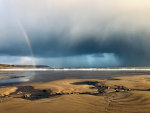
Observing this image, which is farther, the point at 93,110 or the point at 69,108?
the point at 69,108

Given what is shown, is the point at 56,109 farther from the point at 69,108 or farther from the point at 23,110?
the point at 23,110

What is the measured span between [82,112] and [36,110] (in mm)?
2504

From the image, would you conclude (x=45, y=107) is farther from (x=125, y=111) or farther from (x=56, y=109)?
(x=125, y=111)

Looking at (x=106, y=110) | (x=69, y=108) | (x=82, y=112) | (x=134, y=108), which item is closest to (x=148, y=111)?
(x=134, y=108)

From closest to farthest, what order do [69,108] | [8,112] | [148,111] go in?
1. [148,111]
2. [8,112]
3. [69,108]

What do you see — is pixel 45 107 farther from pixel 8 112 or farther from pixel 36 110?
pixel 8 112

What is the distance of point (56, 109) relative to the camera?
6.92 metres

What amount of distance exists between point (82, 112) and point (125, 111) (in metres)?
2.15

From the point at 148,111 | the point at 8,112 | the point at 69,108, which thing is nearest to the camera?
the point at 148,111

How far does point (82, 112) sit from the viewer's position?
636 centimetres

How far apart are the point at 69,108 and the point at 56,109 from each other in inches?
28.5

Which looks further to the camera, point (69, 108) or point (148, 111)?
point (69, 108)

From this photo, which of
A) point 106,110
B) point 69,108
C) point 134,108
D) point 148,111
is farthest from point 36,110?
point 148,111

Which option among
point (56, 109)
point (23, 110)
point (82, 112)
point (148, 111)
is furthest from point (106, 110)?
point (23, 110)
